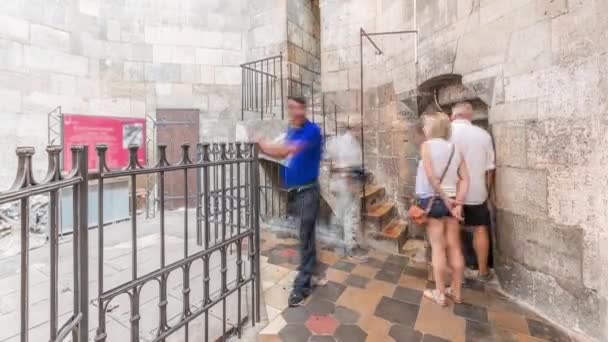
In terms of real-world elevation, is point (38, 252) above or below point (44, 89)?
below

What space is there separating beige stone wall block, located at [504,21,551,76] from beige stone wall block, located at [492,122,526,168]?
0.45 meters

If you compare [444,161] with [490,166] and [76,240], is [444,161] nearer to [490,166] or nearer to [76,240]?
[490,166]

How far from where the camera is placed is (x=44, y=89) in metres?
4.13

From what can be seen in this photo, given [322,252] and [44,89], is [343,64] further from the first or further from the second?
[44,89]

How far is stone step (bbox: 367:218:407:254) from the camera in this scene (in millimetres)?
3398

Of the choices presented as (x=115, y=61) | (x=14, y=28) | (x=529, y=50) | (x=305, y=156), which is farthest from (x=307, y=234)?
(x=14, y=28)

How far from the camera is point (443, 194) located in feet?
7.48

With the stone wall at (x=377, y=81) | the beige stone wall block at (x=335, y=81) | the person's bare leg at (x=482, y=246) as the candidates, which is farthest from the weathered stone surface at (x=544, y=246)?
the beige stone wall block at (x=335, y=81)

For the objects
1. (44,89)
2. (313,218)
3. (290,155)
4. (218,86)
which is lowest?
(313,218)

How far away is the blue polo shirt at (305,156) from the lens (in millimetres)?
2379

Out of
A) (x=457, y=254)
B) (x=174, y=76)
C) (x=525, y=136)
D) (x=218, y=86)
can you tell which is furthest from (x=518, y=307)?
(x=174, y=76)

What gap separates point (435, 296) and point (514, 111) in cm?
168

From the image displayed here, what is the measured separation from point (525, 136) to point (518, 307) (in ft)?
4.53

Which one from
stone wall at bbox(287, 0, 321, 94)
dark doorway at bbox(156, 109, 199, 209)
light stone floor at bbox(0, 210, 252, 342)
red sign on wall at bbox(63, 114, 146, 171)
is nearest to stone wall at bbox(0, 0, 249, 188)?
dark doorway at bbox(156, 109, 199, 209)
